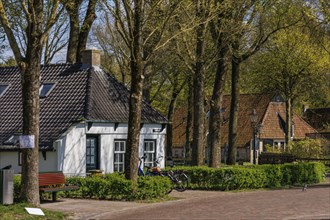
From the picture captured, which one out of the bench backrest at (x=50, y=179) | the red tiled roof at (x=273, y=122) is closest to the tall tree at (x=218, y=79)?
the bench backrest at (x=50, y=179)

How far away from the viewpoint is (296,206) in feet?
60.6

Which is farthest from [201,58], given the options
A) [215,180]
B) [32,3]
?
[32,3]

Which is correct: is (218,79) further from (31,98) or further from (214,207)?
(31,98)

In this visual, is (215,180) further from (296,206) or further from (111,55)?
(111,55)

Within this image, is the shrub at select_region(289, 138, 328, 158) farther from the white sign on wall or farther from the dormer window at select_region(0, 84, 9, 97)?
the white sign on wall

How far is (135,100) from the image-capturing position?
2052cm

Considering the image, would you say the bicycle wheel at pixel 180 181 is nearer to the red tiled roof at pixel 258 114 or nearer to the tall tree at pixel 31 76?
the tall tree at pixel 31 76

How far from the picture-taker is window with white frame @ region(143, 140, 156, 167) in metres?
29.5

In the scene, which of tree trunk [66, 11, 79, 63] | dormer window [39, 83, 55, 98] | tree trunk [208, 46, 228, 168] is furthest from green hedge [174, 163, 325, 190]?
tree trunk [66, 11, 79, 63]

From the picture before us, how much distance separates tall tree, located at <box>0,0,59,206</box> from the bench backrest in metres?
2.86

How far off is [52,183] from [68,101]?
787 centimetres

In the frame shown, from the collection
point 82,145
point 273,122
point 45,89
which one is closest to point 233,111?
point 82,145

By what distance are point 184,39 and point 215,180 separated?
5.59m

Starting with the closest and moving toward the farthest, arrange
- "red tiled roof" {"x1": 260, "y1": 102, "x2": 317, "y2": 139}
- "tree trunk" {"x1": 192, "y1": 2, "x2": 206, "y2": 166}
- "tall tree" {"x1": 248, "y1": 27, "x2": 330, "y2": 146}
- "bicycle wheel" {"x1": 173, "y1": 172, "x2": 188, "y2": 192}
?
1. "bicycle wheel" {"x1": 173, "y1": 172, "x2": 188, "y2": 192}
2. "tree trunk" {"x1": 192, "y1": 2, "x2": 206, "y2": 166}
3. "tall tree" {"x1": 248, "y1": 27, "x2": 330, "y2": 146}
4. "red tiled roof" {"x1": 260, "y1": 102, "x2": 317, "y2": 139}
